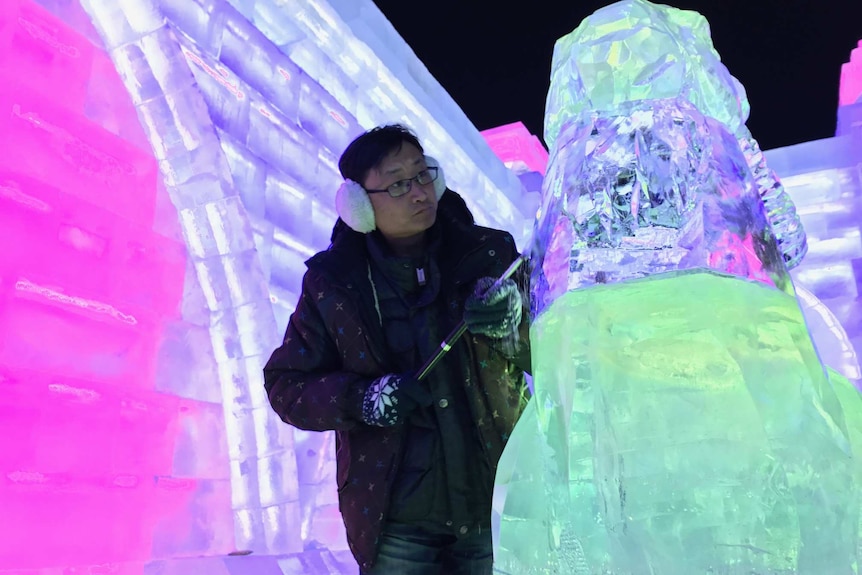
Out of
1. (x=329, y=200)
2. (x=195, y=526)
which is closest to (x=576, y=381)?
(x=195, y=526)

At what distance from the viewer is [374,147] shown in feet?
4.81

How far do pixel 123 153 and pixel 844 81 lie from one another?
20.9ft

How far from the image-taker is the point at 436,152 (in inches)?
168

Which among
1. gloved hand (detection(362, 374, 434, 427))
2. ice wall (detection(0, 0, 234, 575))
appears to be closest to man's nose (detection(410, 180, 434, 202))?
→ gloved hand (detection(362, 374, 434, 427))

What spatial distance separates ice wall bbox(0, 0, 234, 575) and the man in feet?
2.47

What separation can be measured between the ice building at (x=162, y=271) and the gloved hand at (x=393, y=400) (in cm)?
75

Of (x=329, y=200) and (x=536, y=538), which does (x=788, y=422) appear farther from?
(x=329, y=200)

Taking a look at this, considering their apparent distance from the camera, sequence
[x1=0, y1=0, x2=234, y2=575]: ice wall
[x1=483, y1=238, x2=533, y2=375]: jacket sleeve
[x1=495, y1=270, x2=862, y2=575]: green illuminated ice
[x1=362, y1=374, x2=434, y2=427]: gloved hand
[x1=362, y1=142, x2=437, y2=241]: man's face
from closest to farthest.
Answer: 1. [x1=495, y1=270, x2=862, y2=575]: green illuminated ice
2. [x1=483, y1=238, x2=533, y2=375]: jacket sleeve
3. [x1=362, y1=374, x2=434, y2=427]: gloved hand
4. [x1=362, y1=142, x2=437, y2=241]: man's face
5. [x1=0, y1=0, x2=234, y2=575]: ice wall

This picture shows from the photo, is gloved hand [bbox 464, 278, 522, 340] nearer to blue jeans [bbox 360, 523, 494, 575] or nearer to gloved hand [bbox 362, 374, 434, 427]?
gloved hand [bbox 362, 374, 434, 427]

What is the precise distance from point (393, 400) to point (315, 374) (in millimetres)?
207

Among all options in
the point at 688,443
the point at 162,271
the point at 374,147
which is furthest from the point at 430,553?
the point at 162,271

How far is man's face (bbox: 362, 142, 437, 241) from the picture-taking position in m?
1.37

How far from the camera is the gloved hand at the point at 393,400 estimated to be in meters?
A: 1.18

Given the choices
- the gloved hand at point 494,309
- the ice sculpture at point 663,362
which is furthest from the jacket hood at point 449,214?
the ice sculpture at point 663,362
